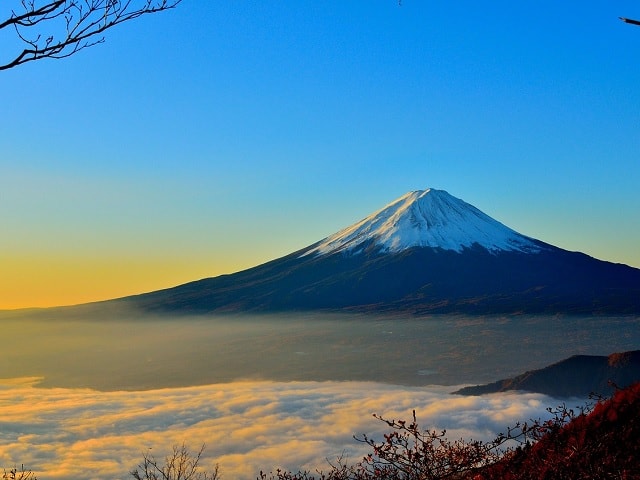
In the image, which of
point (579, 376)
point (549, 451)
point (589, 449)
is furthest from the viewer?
point (579, 376)

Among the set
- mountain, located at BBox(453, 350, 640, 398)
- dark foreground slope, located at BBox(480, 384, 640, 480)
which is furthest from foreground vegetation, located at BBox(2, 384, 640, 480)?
mountain, located at BBox(453, 350, 640, 398)

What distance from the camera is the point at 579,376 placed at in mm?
156500

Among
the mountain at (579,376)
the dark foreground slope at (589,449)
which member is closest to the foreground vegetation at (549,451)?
the dark foreground slope at (589,449)

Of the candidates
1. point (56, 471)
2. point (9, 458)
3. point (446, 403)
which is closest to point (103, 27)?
point (56, 471)

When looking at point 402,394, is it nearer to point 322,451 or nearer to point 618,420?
point 322,451

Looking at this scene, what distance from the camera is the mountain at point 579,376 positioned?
14132 centimetres

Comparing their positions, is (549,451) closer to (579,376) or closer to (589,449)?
→ (589,449)

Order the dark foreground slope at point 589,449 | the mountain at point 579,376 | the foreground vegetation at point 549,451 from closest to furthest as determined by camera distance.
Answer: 1. the dark foreground slope at point 589,449
2. the foreground vegetation at point 549,451
3. the mountain at point 579,376

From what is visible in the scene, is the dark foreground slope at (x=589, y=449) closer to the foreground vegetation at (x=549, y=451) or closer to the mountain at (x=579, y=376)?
the foreground vegetation at (x=549, y=451)

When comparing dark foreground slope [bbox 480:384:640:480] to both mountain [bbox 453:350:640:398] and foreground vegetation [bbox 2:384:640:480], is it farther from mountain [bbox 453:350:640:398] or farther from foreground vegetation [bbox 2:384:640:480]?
mountain [bbox 453:350:640:398]

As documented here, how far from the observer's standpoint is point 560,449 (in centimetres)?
812

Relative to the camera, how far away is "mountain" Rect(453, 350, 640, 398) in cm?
14132

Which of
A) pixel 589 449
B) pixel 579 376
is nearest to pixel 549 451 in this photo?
pixel 589 449

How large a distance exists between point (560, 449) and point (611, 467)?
1097 millimetres
